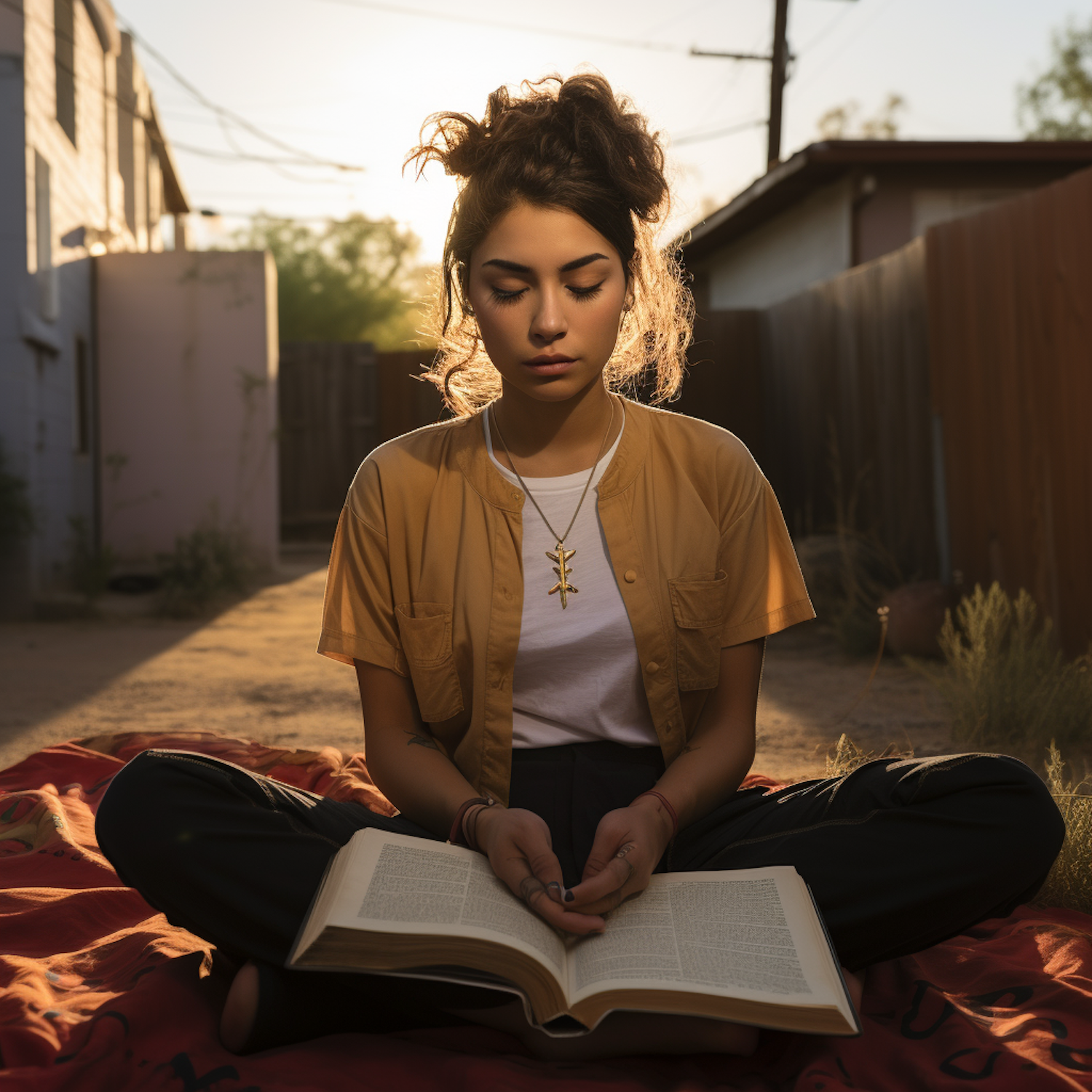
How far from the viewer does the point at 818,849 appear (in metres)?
1.78

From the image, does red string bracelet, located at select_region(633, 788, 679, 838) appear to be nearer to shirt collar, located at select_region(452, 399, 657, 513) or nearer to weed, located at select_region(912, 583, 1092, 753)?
shirt collar, located at select_region(452, 399, 657, 513)

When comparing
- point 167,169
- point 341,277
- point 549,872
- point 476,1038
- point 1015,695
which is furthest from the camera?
point 341,277

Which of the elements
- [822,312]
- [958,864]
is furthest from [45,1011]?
[822,312]

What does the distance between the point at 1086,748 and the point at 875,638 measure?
2121 mm

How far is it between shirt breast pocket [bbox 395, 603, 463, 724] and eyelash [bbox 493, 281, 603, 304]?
55cm

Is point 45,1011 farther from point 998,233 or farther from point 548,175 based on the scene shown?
point 998,233

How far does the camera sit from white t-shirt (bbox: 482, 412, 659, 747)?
2012 millimetres

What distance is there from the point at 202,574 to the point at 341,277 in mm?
A: 28742

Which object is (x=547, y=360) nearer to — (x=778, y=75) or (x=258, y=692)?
(x=258, y=692)

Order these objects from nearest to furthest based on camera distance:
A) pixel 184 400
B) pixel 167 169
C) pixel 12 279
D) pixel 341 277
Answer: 1. pixel 12 279
2. pixel 184 400
3. pixel 167 169
4. pixel 341 277

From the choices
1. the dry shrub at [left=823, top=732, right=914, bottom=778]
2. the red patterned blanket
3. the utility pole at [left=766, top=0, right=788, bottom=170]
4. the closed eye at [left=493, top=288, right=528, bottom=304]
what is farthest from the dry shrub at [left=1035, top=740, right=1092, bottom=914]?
the utility pole at [left=766, top=0, right=788, bottom=170]

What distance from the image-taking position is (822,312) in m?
8.90

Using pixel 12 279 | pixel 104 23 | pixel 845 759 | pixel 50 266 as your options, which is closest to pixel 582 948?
pixel 845 759

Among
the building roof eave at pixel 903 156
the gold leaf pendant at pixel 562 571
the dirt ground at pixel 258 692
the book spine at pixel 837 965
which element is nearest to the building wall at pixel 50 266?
the dirt ground at pixel 258 692
